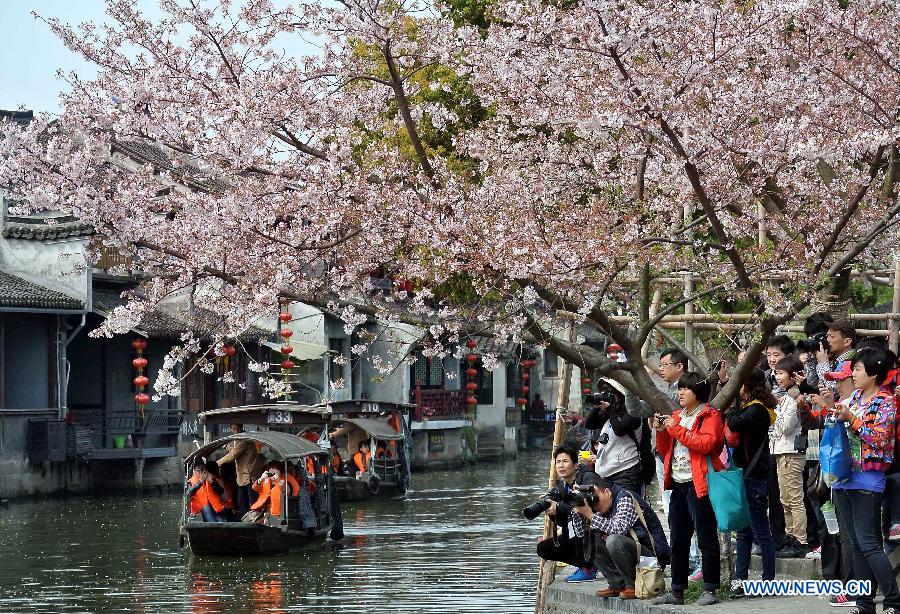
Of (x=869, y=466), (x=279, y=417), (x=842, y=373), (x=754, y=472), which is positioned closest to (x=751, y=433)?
(x=754, y=472)

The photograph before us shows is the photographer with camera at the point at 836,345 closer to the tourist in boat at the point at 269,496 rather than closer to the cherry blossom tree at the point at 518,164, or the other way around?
the cherry blossom tree at the point at 518,164

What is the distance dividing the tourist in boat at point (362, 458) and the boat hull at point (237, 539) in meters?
11.4

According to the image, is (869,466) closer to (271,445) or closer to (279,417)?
(271,445)

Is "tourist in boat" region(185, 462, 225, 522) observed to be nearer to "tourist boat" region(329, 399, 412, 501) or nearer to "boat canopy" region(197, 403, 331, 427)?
"boat canopy" region(197, 403, 331, 427)

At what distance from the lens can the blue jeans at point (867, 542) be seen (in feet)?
30.0

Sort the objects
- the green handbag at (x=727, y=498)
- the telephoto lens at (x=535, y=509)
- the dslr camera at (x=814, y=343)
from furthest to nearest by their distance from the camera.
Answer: the telephoto lens at (x=535, y=509)
the dslr camera at (x=814, y=343)
the green handbag at (x=727, y=498)

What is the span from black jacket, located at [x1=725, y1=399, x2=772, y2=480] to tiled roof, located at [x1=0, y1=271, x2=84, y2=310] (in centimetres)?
2425

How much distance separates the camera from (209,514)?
21.1 metres

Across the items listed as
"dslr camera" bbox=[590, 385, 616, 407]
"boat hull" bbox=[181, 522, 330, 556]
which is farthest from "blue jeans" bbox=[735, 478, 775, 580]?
"boat hull" bbox=[181, 522, 330, 556]

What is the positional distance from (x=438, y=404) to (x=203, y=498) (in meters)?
27.9

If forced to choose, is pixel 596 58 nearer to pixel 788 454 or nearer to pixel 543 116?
pixel 543 116

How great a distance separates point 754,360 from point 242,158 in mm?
4509
